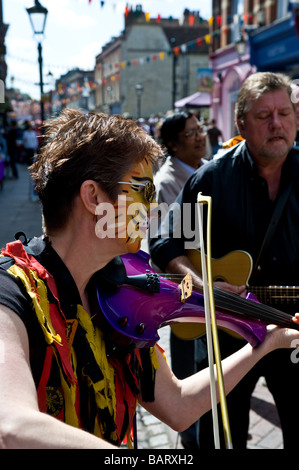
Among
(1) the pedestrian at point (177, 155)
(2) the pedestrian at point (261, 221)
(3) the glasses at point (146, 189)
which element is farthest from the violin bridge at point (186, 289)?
(1) the pedestrian at point (177, 155)

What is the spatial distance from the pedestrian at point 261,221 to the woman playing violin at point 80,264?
96cm

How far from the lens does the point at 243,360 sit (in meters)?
1.68

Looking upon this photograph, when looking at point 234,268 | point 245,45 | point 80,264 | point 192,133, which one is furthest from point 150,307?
point 245,45

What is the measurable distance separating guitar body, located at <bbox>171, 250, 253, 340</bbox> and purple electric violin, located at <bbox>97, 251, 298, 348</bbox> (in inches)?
20.7

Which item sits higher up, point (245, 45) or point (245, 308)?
point (245, 45)

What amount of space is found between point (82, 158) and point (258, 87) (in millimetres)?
1373

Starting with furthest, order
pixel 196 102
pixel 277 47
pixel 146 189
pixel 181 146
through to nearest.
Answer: pixel 196 102
pixel 277 47
pixel 181 146
pixel 146 189

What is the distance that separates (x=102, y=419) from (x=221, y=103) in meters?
21.4

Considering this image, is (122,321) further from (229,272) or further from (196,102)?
(196,102)

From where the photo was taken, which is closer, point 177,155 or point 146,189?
point 146,189

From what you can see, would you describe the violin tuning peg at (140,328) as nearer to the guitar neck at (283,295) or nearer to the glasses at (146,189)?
the glasses at (146,189)

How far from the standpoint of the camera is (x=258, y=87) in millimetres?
2371

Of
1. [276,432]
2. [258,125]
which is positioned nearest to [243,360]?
[258,125]

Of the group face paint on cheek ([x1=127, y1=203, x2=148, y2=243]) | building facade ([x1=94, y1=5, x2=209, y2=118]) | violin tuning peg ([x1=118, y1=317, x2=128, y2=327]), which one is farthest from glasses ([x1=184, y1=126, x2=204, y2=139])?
building facade ([x1=94, y1=5, x2=209, y2=118])
